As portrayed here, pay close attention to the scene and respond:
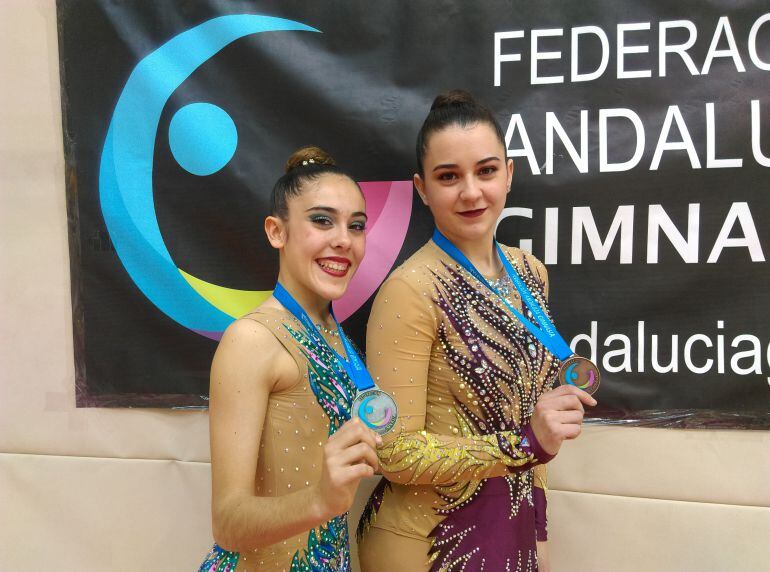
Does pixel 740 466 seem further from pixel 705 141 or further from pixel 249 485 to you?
pixel 249 485

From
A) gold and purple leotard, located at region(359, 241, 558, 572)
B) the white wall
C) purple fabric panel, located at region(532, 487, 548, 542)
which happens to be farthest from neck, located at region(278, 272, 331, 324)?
the white wall

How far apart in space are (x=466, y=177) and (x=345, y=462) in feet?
2.48

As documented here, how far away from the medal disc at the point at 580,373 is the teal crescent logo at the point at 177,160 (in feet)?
2.69

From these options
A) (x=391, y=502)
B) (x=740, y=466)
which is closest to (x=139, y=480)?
(x=391, y=502)

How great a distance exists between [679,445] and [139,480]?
1795mm

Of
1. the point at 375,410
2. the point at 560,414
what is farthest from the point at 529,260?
the point at 375,410

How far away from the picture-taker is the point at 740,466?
79.6 inches

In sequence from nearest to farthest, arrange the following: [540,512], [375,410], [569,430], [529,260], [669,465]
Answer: [375,410]
[569,430]
[540,512]
[529,260]
[669,465]

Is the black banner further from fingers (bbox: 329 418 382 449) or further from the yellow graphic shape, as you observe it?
fingers (bbox: 329 418 382 449)

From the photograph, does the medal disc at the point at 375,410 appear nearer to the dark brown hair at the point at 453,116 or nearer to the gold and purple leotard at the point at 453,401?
the gold and purple leotard at the point at 453,401

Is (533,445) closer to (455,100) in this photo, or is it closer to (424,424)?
(424,424)

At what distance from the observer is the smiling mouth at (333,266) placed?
153 cm

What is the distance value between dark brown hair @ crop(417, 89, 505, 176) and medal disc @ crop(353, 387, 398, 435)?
642 millimetres

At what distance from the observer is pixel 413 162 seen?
2133 mm
